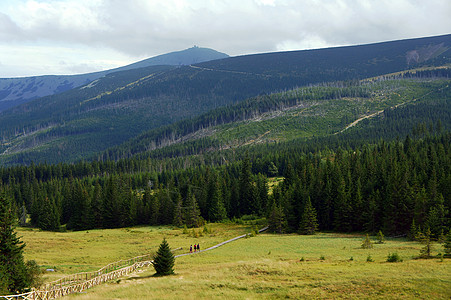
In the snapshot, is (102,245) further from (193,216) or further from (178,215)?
(193,216)

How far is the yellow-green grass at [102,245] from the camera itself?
57969mm

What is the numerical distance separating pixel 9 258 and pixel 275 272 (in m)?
28.1

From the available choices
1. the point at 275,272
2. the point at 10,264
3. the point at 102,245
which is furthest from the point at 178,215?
the point at 10,264

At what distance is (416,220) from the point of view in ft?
242

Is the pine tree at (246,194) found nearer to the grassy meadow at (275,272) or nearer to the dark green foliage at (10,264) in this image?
the grassy meadow at (275,272)

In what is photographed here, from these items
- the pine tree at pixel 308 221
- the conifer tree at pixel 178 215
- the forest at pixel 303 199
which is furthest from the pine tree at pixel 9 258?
the conifer tree at pixel 178 215

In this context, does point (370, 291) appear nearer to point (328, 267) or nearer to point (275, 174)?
point (328, 267)

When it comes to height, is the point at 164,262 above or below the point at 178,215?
above

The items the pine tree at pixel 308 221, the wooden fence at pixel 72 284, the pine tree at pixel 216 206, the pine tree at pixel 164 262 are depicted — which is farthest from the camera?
the pine tree at pixel 216 206

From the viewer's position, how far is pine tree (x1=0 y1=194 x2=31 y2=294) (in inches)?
1483

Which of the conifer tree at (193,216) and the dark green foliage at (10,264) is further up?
the dark green foliage at (10,264)

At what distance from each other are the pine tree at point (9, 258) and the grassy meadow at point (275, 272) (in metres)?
5.32

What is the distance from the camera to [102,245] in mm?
77125

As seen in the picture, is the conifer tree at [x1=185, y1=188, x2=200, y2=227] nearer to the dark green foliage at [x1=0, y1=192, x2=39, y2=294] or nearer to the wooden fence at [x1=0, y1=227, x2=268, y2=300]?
the wooden fence at [x1=0, y1=227, x2=268, y2=300]
